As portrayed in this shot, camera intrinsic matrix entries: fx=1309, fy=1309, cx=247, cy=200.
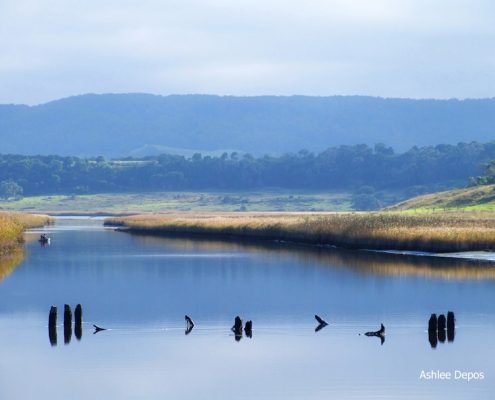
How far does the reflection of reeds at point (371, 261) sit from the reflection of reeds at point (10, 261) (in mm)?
12198

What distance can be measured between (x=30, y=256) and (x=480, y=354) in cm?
4567

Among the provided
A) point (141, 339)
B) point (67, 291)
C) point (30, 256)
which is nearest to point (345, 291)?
point (67, 291)

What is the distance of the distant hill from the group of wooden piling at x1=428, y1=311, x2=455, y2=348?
272 feet

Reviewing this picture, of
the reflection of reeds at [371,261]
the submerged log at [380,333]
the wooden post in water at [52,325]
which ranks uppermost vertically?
the wooden post in water at [52,325]

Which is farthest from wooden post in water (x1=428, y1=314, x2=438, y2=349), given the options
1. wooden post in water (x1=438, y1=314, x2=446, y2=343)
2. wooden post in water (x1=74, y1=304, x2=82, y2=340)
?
wooden post in water (x1=74, y1=304, x2=82, y2=340)

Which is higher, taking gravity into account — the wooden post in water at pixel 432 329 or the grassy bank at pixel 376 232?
the grassy bank at pixel 376 232

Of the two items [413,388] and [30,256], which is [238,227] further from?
[413,388]

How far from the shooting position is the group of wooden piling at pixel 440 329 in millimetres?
41469

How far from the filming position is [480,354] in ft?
127

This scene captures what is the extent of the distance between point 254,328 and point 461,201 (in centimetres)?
9798

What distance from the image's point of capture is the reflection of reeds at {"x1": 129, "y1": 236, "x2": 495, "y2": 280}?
63.9 metres

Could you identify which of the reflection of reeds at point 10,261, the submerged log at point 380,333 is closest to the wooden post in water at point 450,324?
the submerged log at point 380,333

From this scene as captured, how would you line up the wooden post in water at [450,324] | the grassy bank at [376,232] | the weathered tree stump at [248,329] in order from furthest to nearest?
the grassy bank at [376,232] < the weathered tree stump at [248,329] < the wooden post in water at [450,324]

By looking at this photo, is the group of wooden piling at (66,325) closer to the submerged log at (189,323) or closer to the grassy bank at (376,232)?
the submerged log at (189,323)
